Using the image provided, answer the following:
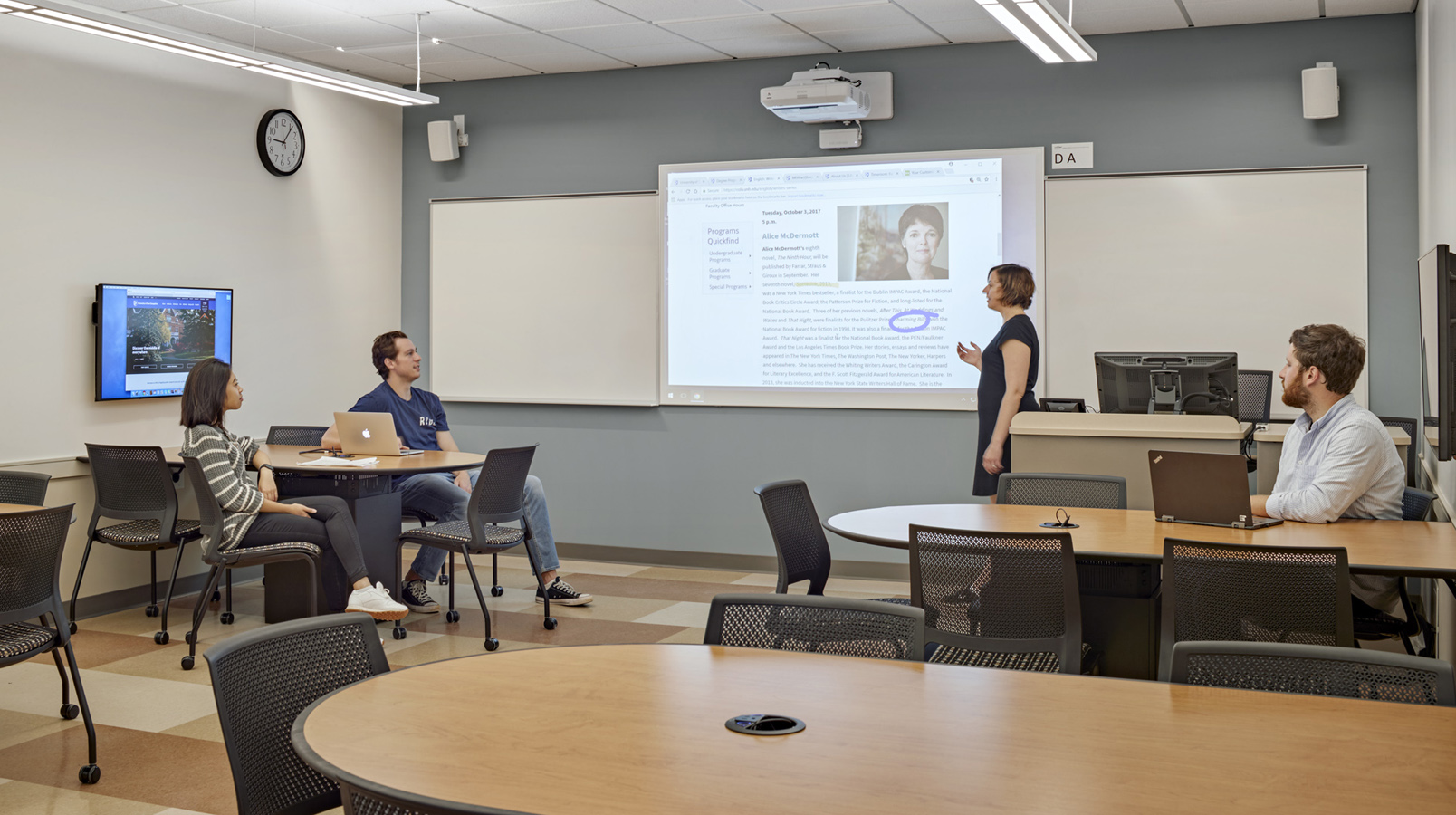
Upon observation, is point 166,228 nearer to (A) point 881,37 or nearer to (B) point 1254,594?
(A) point 881,37

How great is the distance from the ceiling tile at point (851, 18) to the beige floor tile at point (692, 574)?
123 inches

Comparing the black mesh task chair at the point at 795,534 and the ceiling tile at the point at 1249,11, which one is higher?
the ceiling tile at the point at 1249,11

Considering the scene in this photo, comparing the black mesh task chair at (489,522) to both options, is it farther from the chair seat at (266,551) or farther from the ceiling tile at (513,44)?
the ceiling tile at (513,44)

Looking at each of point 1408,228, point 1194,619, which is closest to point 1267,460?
point 1408,228

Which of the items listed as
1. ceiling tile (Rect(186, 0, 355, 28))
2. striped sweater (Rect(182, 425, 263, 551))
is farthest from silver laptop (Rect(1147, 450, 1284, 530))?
ceiling tile (Rect(186, 0, 355, 28))

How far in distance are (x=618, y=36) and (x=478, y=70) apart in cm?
130

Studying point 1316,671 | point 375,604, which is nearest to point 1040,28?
point 1316,671

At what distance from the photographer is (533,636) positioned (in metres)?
5.14

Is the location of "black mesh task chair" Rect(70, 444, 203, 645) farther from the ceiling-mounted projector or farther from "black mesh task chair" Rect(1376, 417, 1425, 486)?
"black mesh task chair" Rect(1376, 417, 1425, 486)

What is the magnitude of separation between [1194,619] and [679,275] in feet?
15.2

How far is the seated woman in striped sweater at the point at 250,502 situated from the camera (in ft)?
15.1

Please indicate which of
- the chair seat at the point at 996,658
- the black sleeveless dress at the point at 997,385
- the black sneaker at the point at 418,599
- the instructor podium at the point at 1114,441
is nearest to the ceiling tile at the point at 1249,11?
the black sleeveless dress at the point at 997,385

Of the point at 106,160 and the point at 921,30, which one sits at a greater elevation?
the point at 921,30

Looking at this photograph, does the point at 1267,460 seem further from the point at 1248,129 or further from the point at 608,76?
the point at 608,76
